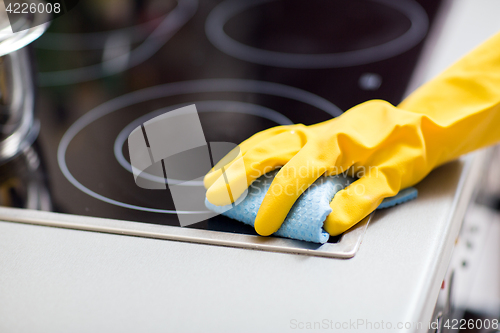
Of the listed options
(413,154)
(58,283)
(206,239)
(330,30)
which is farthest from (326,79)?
(58,283)

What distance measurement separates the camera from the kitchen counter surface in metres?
0.42

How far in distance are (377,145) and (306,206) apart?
0.12 metres

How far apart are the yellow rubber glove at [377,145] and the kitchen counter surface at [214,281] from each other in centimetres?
4

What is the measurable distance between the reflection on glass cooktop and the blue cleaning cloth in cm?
2

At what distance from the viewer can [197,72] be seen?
2.80 ft

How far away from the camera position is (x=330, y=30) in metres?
0.96

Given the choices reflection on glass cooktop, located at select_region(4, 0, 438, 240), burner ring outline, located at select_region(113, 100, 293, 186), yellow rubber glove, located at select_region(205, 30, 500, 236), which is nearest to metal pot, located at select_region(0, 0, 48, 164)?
reflection on glass cooktop, located at select_region(4, 0, 438, 240)

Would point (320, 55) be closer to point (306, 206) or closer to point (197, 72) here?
point (197, 72)

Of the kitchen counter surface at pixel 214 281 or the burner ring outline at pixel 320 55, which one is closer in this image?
the kitchen counter surface at pixel 214 281

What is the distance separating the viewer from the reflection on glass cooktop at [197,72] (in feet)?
2.04

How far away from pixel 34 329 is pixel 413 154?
1.44ft

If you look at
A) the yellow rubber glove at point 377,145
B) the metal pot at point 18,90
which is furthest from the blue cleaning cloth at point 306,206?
the metal pot at point 18,90

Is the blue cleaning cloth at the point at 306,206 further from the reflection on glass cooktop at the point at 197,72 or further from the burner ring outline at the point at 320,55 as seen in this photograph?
the burner ring outline at the point at 320,55

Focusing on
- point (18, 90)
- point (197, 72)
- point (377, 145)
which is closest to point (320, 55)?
point (197, 72)
